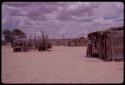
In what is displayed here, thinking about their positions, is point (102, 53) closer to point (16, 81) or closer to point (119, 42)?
point (119, 42)

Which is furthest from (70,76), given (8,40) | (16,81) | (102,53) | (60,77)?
(8,40)

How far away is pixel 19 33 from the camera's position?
69.6 metres

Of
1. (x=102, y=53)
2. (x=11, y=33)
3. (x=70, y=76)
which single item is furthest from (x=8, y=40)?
(x=70, y=76)

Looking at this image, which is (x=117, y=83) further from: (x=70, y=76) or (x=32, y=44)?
(x=32, y=44)

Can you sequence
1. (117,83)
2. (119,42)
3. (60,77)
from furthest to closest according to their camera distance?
(119,42), (60,77), (117,83)

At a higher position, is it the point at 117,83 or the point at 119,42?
the point at 119,42

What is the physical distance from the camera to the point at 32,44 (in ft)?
112

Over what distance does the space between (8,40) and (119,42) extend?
54.2m

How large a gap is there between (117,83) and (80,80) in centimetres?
124

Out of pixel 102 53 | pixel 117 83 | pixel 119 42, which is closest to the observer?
pixel 117 83

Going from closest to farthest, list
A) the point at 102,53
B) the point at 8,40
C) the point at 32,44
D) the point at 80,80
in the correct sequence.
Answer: the point at 80,80, the point at 102,53, the point at 32,44, the point at 8,40

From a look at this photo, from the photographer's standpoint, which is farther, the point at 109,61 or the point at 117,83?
the point at 109,61

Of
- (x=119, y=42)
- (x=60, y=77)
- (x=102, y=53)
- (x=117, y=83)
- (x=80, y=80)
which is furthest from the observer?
(x=102, y=53)

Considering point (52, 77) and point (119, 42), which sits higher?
point (119, 42)
